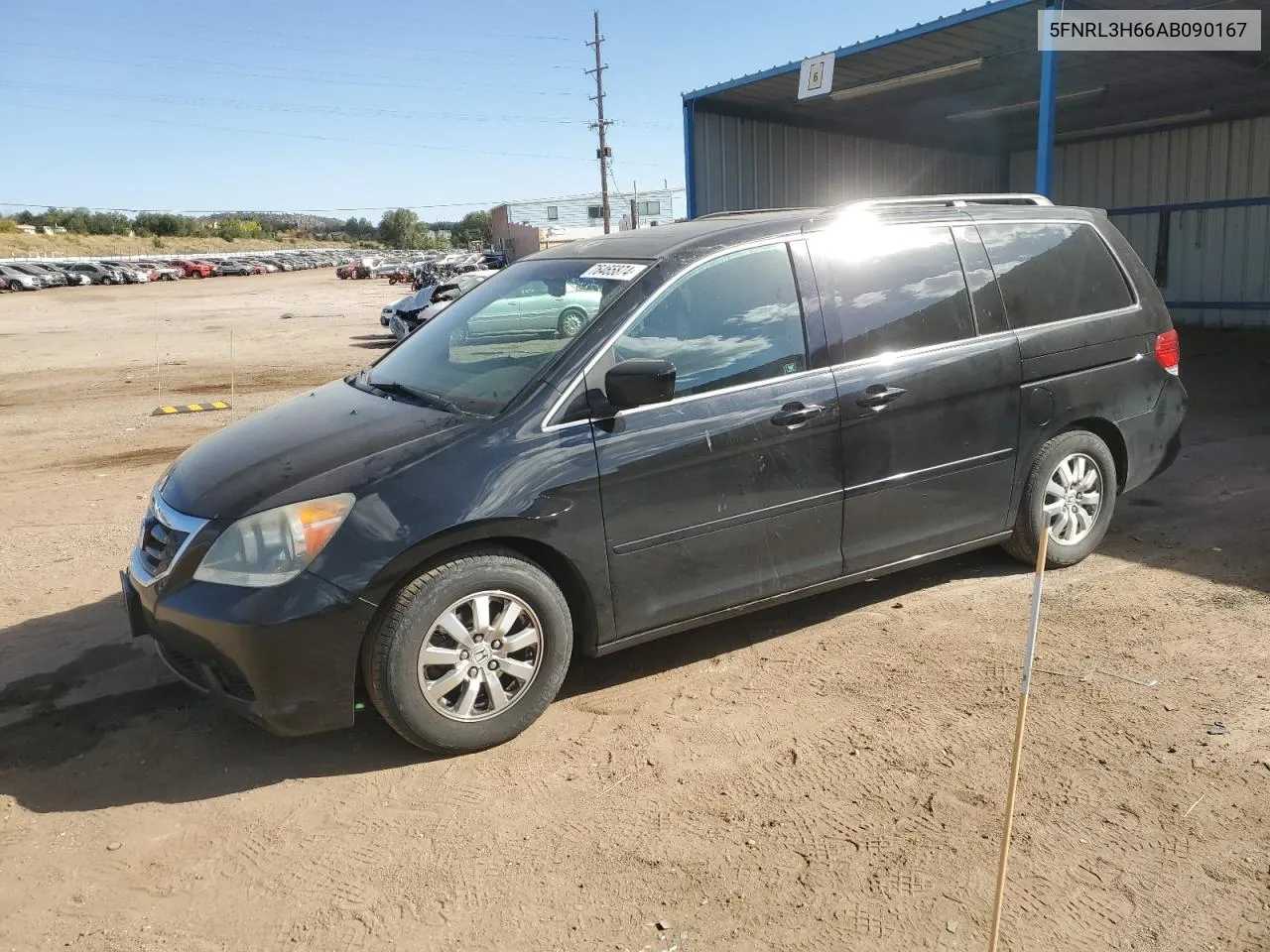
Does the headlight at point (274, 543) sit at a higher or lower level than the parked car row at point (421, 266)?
lower

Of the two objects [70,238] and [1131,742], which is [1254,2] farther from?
[70,238]

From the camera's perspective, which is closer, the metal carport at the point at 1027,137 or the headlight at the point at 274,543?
the headlight at the point at 274,543

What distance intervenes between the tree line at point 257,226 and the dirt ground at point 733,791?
344ft

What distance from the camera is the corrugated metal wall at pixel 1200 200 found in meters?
17.4

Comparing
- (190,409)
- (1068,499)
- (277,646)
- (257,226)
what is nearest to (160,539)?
(277,646)

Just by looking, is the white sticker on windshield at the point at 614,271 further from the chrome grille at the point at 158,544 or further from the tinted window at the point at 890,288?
the chrome grille at the point at 158,544

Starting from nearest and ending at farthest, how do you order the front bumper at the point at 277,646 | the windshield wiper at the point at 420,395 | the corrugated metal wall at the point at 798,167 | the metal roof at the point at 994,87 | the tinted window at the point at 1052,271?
the front bumper at the point at 277,646
the windshield wiper at the point at 420,395
the tinted window at the point at 1052,271
the metal roof at the point at 994,87
the corrugated metal wall at the point at 798,167

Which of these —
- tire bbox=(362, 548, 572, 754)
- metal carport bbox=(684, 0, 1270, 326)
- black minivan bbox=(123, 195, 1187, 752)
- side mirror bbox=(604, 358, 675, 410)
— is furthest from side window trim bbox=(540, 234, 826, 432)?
metal carport bbox=(684, 0, 1270, 326)

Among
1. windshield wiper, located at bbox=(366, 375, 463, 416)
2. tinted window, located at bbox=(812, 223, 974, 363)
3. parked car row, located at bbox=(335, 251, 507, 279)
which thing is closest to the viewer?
windshield wiper, located at bbox=(366, 375, 463, 416)

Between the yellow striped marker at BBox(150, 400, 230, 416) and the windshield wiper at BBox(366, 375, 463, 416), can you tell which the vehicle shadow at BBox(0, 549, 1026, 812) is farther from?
the yellow striped marker at BBox(150, 400, 230, 416)

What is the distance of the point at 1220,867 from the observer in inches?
112

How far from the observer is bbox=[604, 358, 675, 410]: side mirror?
364 cm

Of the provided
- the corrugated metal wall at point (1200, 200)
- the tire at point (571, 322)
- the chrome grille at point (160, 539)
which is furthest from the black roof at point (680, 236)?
the corrugated metal wall at point (1200, 200)

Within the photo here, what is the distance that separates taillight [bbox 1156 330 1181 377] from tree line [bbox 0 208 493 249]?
105568 mm
